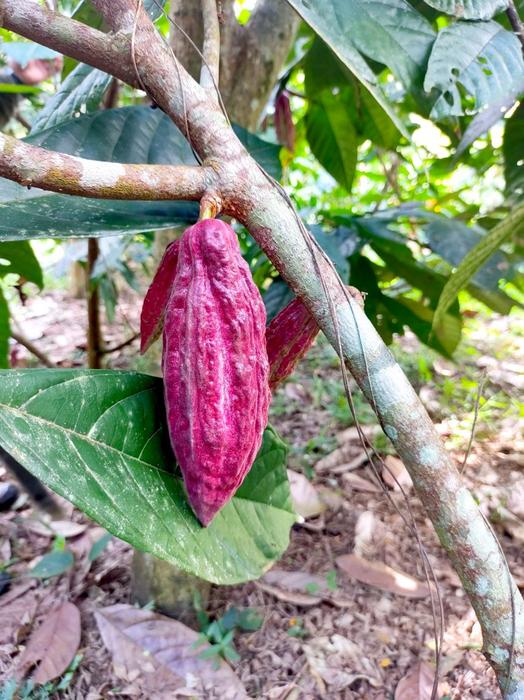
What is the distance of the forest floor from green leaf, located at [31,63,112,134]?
0.59 metres

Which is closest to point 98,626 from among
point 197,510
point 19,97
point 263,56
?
point 197,510

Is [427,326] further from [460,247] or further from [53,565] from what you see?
[53,565]

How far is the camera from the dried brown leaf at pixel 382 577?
1330 mm

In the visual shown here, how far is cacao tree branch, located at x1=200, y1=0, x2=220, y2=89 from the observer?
0.62 meters

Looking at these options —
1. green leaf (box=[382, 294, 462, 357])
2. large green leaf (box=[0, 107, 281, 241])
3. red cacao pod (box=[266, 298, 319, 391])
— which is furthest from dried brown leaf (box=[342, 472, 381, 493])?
red cacao pod (box=[266, 298, 319, 391])

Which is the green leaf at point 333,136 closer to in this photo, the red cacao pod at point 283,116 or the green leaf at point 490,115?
the red cacao pod at point 283,116

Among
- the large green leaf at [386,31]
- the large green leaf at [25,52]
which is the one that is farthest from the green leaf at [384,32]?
the large green leaf at [25,52]

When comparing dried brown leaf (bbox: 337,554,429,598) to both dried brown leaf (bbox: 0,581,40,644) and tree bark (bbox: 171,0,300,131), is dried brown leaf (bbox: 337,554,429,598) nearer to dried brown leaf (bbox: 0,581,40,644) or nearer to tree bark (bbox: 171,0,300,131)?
dried brown leaf (bbox: 0,581,40,644)

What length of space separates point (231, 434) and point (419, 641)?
0.94 meters

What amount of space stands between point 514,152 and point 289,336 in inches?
36.0

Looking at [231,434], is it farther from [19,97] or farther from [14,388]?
[19,97]

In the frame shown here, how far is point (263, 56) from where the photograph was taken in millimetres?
1239

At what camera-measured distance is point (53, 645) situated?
116 cm

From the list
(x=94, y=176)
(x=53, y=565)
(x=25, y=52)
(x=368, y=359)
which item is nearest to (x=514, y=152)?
(x=368, y=359)
